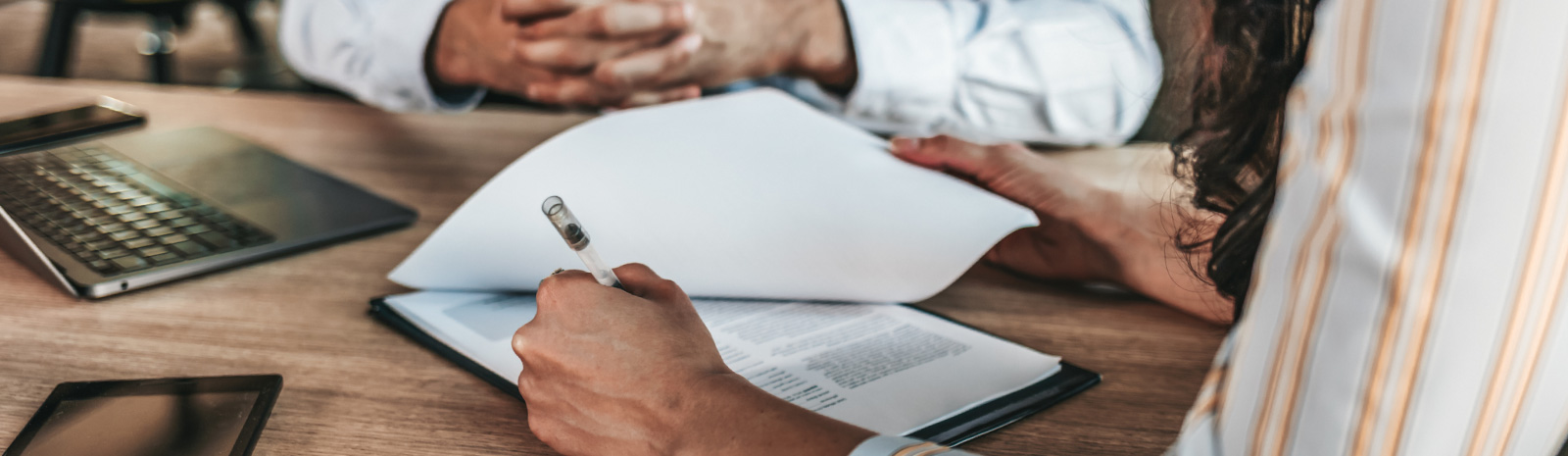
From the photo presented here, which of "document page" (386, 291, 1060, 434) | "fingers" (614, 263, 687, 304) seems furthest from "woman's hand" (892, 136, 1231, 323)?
"fingers" (614, 263, 687, 304)

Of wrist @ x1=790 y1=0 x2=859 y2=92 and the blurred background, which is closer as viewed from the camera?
wrist @ x1=790 y1=0 x2=859 y2=92

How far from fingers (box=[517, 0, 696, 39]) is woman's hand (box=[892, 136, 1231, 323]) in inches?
14.2

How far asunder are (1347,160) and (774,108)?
1.50 ft

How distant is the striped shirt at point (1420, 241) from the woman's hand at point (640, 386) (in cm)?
17

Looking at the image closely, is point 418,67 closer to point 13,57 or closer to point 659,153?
point 659,153

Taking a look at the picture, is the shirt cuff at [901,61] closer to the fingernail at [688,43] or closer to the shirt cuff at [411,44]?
the fingernail at [688,43]

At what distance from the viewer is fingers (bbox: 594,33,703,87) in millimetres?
1016

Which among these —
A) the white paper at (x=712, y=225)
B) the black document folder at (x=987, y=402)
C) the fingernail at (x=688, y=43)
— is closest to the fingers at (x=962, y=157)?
the white paper at (x=712, y=225)

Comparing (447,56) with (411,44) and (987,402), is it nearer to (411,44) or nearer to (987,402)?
(411,44)

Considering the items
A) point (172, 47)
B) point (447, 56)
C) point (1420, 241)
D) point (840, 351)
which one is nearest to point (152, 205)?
point (447, 56)

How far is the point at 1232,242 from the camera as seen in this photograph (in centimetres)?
45

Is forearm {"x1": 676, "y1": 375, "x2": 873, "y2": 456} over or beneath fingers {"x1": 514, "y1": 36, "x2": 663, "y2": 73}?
beneath

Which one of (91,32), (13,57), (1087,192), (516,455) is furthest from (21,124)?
(91,32)

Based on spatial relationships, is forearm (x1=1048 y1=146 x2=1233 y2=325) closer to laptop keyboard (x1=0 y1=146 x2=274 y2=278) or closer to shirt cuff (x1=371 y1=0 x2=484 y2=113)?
laptop keyboard (x1=0 y1=146 x2=274 y2=278)
